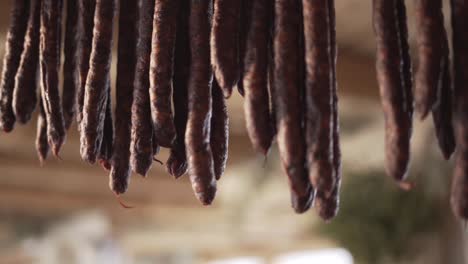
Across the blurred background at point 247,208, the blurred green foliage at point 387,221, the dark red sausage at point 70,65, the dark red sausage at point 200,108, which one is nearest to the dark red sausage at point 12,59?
the dark red sausage at point 70,65

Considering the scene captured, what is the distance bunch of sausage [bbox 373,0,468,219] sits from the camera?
965 mm

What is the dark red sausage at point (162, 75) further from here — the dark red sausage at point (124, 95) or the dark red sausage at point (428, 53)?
the dark red sausage at point (428, 53)

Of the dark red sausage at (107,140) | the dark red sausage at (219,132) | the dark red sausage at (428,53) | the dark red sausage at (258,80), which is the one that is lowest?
the dark red sausage at (107,140)

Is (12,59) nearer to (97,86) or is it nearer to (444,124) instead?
(97,86)

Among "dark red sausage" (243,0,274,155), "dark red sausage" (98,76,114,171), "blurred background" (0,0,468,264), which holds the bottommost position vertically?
"blurred background" (0,0,468,264)

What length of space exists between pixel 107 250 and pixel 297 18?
662cm

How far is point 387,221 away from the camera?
369 centimetres

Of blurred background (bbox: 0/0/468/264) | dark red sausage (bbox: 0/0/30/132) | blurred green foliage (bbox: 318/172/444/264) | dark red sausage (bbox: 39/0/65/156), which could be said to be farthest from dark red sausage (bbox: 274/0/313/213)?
blurred green foliage (bbox: 318/172/444/264)

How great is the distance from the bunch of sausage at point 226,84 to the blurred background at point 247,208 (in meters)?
1.66

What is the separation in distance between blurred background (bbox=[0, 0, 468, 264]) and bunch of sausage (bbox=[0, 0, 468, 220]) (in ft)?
5.45

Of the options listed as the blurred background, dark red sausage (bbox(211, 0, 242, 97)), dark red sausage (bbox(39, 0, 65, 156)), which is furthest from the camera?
the blurred background

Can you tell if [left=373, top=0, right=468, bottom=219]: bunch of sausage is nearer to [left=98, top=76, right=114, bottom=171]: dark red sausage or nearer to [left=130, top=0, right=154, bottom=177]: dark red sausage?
[left=130, top=0, right=154, bottom=177]: dark red sausage

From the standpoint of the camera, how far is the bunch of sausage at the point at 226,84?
1001 millimetres

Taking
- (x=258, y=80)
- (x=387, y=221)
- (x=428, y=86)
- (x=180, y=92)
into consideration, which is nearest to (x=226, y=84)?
(x=258, y=80)
